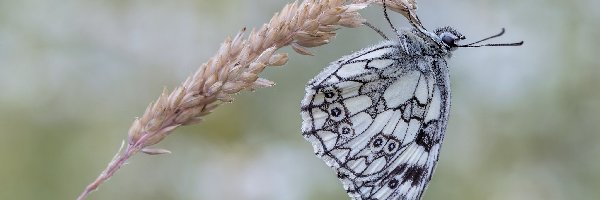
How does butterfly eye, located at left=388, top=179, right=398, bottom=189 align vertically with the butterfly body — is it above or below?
below

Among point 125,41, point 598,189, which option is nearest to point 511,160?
point 598,189

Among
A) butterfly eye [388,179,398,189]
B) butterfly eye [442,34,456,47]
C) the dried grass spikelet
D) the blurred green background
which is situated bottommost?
butterfly eye [388,179,398,189]

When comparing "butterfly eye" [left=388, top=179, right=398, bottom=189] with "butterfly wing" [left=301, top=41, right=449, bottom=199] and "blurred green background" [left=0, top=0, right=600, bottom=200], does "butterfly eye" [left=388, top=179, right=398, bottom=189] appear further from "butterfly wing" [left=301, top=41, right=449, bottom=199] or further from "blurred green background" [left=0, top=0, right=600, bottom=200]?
"blurred green background" [left=0, top=0, right=600, bottom=200]

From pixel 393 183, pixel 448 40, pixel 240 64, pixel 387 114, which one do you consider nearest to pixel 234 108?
pixel 387 114

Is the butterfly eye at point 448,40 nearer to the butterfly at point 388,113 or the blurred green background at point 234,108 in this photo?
the butterfly at point 388,113

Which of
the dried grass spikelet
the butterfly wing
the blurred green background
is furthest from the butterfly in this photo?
the blurred green background

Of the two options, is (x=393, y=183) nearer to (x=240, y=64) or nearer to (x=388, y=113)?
(x=388, y=113)

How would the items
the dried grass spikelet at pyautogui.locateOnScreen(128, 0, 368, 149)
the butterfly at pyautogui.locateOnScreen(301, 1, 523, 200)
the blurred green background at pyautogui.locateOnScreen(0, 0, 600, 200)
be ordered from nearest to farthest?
1. the dried grass spikelet at pyautogui.locateOnScreen(128, 0, 368, 149)
2. the butterfly at pyautogui.locateOnScreen(301, 1, 523, 200)
3. the blurred green background at pyautogui.locateOnScreen(0, 0, 600, 200)
